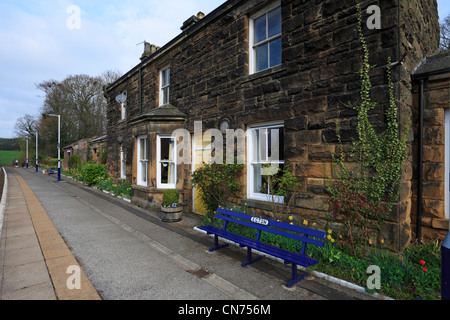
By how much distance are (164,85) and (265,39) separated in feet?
16.8

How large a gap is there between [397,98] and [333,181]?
1.64 m

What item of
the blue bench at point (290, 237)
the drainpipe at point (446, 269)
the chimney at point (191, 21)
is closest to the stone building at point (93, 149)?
the chimney at point (191, 21)

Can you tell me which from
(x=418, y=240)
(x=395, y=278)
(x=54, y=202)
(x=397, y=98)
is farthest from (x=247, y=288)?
(x=54, y=202)

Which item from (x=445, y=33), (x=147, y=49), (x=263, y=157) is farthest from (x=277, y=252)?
(x=445, y=33)

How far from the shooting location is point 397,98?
378 centimetres

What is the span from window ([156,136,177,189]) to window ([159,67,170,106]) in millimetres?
1952

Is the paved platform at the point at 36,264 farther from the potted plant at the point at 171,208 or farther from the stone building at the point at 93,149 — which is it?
the stone building at the point at 93,149

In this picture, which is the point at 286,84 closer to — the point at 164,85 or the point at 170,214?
the point at 170,214

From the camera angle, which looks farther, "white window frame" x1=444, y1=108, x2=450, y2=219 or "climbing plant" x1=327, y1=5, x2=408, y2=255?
"white window frame" x1=444, y1=108, x2=450, y2=219

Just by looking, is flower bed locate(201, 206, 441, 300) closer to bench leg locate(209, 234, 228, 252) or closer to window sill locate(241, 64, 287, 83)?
bench leg locate(209, 234, 228, 252)

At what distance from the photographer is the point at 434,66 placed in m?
4.21

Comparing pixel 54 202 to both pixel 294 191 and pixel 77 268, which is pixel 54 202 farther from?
pixel 294 191

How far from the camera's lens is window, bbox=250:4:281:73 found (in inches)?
219

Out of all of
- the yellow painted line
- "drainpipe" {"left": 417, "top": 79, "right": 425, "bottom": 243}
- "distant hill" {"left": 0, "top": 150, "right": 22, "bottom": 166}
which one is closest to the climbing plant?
"drainpipe" {"left": 417, "top": 79, "right": 425, "bottom": 243}
